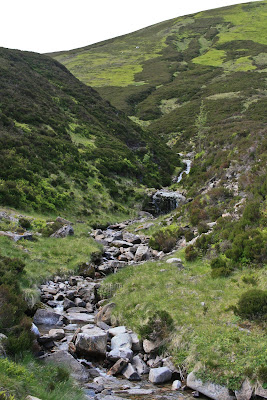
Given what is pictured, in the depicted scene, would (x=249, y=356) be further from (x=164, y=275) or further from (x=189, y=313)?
(x=164, y=275)

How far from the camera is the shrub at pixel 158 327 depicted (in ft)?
33.6

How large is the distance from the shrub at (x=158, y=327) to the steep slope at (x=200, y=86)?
1215cm

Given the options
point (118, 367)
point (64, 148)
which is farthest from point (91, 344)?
point (64, 148)

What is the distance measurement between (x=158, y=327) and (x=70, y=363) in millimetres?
3063

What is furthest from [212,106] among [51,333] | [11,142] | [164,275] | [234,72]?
[51,333]

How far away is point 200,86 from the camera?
99.4m

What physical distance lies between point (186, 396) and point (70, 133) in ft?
132

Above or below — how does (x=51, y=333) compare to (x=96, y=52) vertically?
below

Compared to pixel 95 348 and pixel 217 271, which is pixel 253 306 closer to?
pixel 217 271

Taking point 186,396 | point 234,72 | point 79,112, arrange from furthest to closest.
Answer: point 234,72, point 79,112, point 186,396

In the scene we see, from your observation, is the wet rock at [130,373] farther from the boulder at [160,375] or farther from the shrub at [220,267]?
the shrub at [220,267]

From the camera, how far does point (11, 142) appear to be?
31984 mm

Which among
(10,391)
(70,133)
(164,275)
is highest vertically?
(70,133)

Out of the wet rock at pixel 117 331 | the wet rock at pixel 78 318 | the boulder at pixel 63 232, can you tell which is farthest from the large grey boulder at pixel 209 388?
the boulder at pixel 63 232
